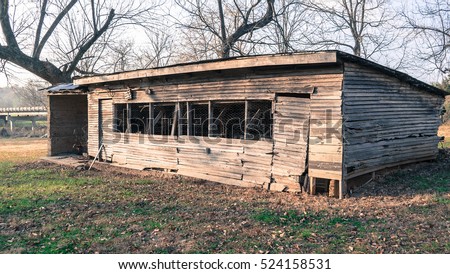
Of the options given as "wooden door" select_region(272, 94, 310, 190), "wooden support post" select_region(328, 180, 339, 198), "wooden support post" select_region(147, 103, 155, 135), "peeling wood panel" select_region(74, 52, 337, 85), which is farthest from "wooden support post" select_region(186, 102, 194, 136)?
"wooden support post" select_region(328, 180, 339, 198)

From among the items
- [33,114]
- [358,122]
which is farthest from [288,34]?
[33,114]

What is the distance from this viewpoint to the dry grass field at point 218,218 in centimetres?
522

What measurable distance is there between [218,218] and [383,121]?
521cm

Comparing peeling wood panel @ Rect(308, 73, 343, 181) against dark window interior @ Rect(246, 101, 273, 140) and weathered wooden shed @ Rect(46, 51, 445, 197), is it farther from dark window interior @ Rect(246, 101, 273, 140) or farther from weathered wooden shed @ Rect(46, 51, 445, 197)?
dark window interior @ Rect(246, 101, 273, 140)

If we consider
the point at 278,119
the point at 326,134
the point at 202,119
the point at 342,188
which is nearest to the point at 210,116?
the point at 202,119

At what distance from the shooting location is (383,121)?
9.13 metres

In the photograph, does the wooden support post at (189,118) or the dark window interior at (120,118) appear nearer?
the wooden support post at (189,118)

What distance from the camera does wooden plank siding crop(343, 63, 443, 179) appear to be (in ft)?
26.4

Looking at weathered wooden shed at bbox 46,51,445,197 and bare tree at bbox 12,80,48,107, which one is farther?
bare tree at bbox 12,80,48,107

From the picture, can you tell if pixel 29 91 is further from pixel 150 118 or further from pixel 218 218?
pixel 218 218

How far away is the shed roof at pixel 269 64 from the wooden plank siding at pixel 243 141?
1.37ft

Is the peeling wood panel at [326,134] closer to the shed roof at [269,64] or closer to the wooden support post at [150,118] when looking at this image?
the shed roof at [269,64]

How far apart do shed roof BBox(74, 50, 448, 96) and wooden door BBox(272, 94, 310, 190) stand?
95cm

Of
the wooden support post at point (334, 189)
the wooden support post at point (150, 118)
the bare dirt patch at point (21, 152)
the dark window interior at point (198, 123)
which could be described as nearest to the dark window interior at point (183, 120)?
the dark window interior at point (198, 123)
